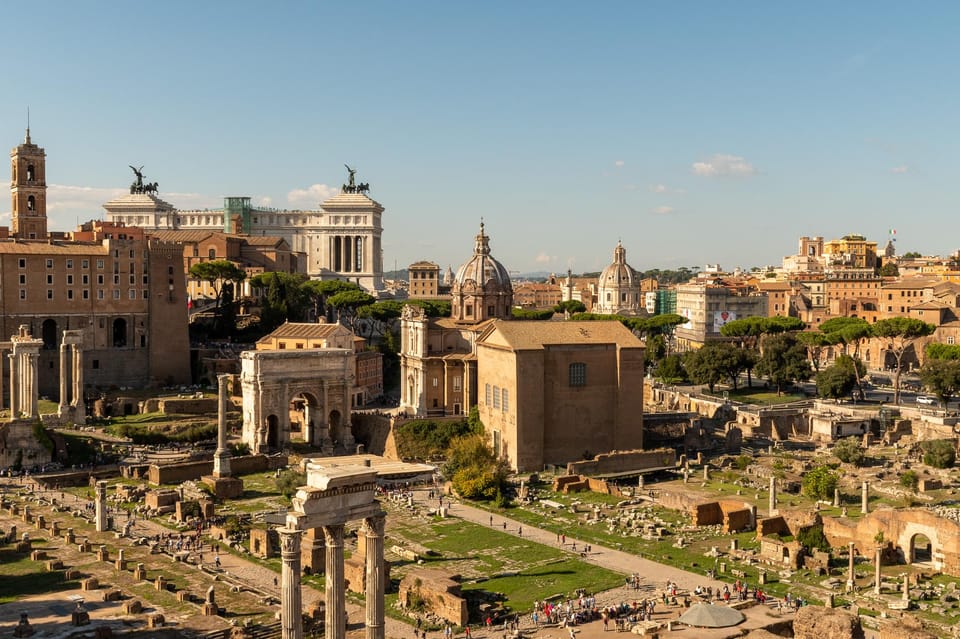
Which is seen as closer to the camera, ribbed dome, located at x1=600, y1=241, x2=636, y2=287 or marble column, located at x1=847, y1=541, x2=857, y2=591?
marble column, located at x1=847, y1=541, x2=857, y2=591

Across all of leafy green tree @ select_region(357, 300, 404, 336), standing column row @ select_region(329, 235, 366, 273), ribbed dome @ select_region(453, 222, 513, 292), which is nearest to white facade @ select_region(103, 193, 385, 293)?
standing column row @ select_region(329, 235, 366, 273)

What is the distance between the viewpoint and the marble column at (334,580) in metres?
21.6

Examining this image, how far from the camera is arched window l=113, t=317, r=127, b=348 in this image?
67.4 m

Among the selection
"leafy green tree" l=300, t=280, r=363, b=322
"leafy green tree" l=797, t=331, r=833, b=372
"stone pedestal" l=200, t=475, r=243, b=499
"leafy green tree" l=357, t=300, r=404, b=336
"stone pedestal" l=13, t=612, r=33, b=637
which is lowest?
"stone pedestal" l=13, t=612, r=33, b=637

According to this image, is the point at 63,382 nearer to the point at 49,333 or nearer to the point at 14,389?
the point at 14,389

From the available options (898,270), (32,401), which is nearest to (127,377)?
(32,401)

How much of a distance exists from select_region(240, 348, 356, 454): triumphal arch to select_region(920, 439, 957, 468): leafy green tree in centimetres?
3076

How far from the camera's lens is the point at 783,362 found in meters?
71.2

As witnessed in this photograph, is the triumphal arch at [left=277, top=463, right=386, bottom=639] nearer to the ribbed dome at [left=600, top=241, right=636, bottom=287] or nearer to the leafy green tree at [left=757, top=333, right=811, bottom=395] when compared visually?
the leafy green tree at [left=757, top=333, right=811, bottom=395]

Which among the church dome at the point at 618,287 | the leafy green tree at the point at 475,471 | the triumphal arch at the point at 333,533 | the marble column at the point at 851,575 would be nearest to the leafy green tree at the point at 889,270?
the church dome at the point at 618,287

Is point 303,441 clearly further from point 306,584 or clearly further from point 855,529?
point 855,529

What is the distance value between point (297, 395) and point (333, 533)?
3791cm

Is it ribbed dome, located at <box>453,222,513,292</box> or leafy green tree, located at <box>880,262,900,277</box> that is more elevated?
leafy green tree, located at <box>880,262,900,277</box>

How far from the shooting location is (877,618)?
29125 mm
